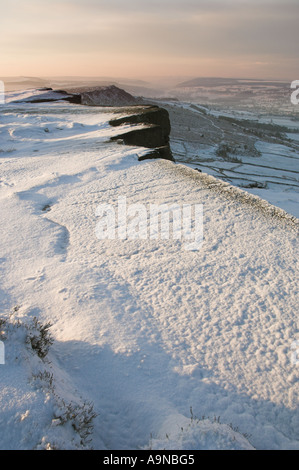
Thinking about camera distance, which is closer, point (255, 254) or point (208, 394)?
point (208, 394)

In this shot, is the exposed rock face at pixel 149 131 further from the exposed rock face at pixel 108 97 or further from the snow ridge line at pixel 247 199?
the exposed rock face at pixel 108 97

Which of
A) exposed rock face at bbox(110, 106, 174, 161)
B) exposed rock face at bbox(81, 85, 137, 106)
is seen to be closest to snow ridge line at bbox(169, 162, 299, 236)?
exposed rock face at bbox(110, 106, 174, 161)

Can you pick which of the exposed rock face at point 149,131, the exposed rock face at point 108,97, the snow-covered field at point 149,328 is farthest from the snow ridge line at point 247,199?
the exposed rock face at point 108,97

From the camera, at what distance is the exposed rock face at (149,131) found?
7362mm

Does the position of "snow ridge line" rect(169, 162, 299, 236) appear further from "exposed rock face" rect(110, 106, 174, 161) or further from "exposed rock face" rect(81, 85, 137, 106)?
"exposed rock face" rect(81, 85, 137, 106)

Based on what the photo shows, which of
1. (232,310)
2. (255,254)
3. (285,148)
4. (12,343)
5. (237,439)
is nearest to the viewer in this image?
(237,439)

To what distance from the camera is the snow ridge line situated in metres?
3.69

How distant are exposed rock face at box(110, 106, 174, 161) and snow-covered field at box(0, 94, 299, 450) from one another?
301 cm

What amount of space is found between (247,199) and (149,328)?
249 centimetres

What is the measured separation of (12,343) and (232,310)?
5.46 ft

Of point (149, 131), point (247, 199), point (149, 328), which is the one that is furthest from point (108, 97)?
point (149, 328)

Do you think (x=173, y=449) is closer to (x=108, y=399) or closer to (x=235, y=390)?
(x=108, y=399)

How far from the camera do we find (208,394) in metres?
1.99
